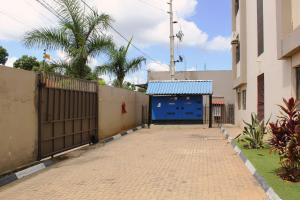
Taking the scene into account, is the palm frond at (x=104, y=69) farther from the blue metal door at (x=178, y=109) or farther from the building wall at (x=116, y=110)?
the blue metal door at (x=178, y=109)

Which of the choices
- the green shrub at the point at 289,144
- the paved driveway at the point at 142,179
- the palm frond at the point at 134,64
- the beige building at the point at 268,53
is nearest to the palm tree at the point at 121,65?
the palm frond at the point at 134,64

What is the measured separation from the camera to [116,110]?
68.7 ft

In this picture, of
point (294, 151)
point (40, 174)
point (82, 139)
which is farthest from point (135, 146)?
point (294, 151)

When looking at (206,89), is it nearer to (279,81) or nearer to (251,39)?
(251,39)

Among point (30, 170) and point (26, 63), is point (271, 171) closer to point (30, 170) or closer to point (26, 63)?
point (30, 170)

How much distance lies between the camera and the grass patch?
21.9 ft

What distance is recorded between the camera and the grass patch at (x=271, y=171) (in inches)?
263

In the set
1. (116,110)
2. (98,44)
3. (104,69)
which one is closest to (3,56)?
(104,69)

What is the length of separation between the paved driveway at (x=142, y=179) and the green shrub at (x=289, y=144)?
0.66 m

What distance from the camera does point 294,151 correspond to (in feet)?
24.6

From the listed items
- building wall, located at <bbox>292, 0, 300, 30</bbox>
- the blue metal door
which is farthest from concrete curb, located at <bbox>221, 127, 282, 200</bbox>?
the blue metal door

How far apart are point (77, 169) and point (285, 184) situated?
508 cm

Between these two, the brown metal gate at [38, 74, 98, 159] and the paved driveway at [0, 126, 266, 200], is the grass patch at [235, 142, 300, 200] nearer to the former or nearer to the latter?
the paved driveway at [0, 126, 266, 200]

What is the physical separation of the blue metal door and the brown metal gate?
36.2ft
